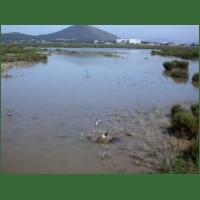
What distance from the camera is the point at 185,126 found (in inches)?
286

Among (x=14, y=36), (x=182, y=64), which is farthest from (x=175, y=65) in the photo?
(x=14, y=36)

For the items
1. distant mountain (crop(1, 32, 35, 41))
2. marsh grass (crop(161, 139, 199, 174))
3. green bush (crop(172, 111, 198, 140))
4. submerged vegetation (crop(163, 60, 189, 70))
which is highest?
distant mountain (crop(1, 32, 35, 41))

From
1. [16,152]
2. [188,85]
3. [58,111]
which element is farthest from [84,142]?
[188,85]

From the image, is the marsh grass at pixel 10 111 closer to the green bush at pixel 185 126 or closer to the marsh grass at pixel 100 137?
the marsh grass at pixel 100 137

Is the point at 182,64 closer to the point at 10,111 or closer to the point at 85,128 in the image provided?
the point at 85,128

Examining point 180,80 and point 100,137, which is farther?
point 180,80

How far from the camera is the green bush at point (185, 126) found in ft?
22.9

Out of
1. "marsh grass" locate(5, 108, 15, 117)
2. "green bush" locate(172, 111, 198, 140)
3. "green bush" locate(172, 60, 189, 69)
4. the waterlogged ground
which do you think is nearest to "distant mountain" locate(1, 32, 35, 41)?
"green bush" locate(172, 60, 189, 69)

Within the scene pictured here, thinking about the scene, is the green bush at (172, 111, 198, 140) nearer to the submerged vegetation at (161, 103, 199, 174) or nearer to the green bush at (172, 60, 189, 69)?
the submerged vegetation at (161, 103, 199, 174)

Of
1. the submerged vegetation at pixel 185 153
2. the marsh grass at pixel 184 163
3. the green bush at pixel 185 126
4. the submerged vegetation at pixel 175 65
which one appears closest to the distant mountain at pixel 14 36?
the submerged vegetation at pixel 175 65

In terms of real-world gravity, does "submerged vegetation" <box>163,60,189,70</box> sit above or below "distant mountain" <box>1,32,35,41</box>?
below

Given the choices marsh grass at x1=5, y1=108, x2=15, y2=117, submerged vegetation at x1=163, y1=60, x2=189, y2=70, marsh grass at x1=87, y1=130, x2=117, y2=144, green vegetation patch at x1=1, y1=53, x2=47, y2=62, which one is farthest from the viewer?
green vegetation patch at x1=1, y1=53, x2=47, y2=62

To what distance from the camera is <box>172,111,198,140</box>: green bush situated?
6.99 meters

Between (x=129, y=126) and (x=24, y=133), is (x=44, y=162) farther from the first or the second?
(x=129, y=126)
